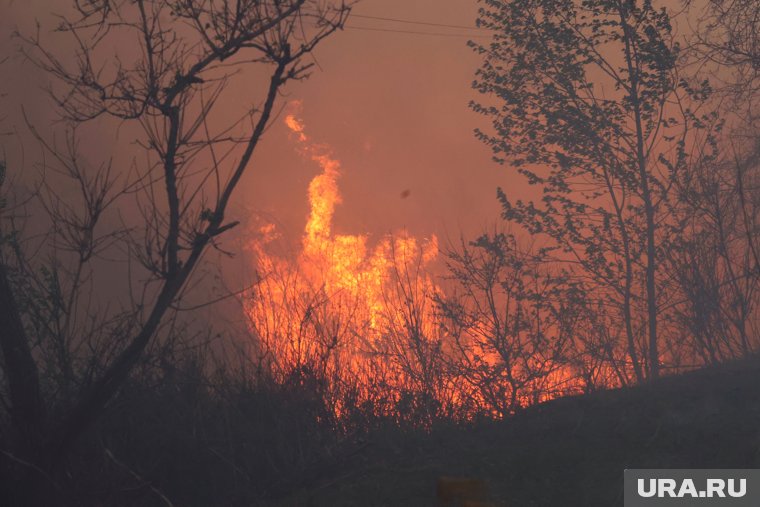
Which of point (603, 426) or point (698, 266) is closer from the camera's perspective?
point (603, 426)

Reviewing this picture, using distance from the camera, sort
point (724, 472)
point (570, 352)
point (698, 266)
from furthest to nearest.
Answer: point (570, 352)
point (698, 266)
point (724, 472)

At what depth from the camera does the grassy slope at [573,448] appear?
5.93 m

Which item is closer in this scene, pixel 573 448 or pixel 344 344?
pixel 573 448

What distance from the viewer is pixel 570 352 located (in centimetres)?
1527

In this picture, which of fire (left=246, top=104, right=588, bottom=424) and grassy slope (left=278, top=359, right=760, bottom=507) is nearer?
grassy slope (left=278, top=359, right=760, bottom=507)

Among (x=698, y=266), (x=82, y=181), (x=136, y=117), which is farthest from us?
(x=698, y=266)

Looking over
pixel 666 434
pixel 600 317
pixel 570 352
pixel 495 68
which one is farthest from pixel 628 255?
pixel 666 434

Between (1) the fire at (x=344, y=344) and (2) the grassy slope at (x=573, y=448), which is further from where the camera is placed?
(1) the fire at (x=344, y=344)

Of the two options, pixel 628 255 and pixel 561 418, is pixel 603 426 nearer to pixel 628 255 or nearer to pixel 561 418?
pixel 561 418

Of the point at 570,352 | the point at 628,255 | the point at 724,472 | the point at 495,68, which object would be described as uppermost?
the point at 495,68

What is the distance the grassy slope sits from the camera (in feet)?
19.5

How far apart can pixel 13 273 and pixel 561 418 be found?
570 centimetres

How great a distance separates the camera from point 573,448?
260 inches

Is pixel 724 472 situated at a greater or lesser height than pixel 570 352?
lesser
